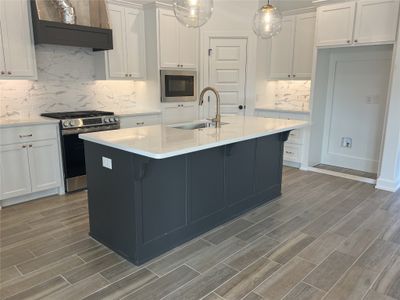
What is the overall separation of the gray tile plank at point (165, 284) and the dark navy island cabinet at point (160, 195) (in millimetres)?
288

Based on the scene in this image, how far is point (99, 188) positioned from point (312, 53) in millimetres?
4019

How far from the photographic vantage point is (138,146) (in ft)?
7.34

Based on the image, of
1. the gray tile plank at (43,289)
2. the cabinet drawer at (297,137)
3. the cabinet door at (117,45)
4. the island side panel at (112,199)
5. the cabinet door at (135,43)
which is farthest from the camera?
the cabinet drawer at (297,137)

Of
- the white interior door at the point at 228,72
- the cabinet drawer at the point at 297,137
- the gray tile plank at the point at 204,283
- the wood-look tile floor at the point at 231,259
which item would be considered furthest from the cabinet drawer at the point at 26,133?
the cabinet drawer at the point at 297,137

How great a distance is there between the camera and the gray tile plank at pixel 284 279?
218 centimetres

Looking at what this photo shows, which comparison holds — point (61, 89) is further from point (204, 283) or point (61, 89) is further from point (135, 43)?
point (204, 283)

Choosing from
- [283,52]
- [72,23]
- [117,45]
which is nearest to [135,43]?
[117,45]

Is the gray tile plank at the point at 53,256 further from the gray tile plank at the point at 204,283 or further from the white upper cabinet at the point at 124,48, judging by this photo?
the white upper cabinet at the point at 124,48

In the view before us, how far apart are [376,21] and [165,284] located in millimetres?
4154

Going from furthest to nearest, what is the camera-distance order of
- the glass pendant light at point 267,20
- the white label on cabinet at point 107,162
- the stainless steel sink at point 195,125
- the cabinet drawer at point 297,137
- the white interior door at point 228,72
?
the white interior door at point 228,72, the cabinet drawer at point 297,137, the stainless steel sink at point 195,125, the glass pendant light at point 267,20, the white label on cabinet at point 107,162

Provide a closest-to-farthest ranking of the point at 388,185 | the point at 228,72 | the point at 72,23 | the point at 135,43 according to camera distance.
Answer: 1. the point at 72,23
2. the point at 388,185
3. the point at 135,43
4. the point at 228,72

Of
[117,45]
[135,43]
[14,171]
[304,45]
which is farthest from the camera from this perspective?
[304,45]

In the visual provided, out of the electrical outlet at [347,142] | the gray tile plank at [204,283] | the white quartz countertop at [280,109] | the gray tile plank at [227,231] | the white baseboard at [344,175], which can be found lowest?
the gray tile plank at [204,283]

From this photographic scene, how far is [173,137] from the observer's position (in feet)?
8.65
